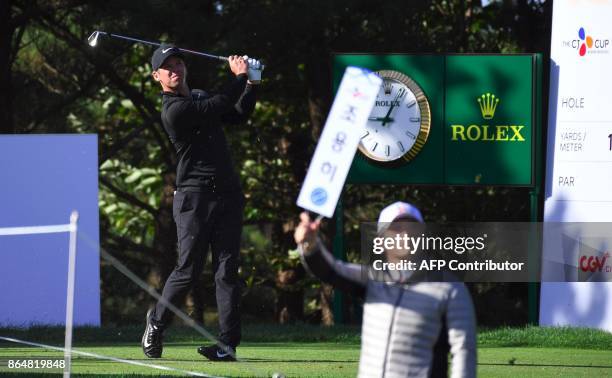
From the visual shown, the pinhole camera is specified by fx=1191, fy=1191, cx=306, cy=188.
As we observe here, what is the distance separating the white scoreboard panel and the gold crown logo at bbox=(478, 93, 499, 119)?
23.7 inches

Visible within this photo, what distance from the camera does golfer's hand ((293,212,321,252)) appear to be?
510 centimetres

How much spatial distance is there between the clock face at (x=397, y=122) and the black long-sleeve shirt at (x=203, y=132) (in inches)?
191

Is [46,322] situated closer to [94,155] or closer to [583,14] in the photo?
[94,155]

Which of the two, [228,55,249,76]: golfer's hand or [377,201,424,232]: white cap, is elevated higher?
[228,55,249,76]: golfer's hand

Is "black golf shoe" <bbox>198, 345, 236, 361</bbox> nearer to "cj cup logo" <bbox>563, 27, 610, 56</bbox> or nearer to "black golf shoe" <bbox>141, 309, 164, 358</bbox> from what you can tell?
"black golf shoe" <bbox>141, 309, 164, 358</bbox>

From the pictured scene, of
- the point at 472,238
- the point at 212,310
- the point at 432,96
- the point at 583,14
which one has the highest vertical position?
the point at 583,14

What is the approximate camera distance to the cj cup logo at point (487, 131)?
490 inches

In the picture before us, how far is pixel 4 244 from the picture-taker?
10477 mm

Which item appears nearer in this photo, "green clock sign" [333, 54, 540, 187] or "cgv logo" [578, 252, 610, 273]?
"cgv logo" [578, 252, 610, 273]

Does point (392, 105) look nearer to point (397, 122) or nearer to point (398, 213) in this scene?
point (397, 122)

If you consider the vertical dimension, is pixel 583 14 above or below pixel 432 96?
above

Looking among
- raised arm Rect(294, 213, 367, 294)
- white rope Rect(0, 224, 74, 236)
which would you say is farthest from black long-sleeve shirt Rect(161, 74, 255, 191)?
raised arm Rect(294, 213, 367, 294)

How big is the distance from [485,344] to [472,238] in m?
3.07

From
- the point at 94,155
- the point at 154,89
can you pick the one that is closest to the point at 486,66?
the point at 94,155
